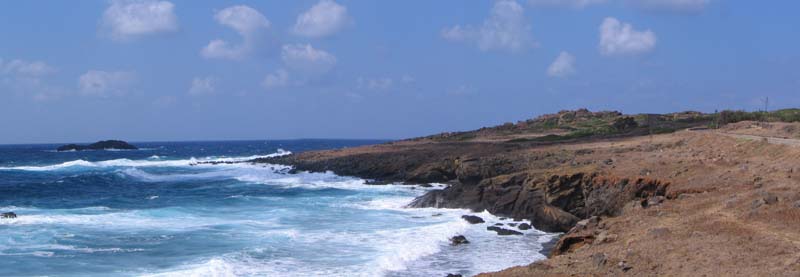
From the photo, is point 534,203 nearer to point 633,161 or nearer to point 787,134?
point 633,161

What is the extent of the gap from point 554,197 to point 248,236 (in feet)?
33.8

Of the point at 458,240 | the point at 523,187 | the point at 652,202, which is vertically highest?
the point at 652,202

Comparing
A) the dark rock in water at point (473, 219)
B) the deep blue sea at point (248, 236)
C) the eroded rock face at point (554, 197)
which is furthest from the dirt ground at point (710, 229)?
the dark rock in water at point (473, 219)

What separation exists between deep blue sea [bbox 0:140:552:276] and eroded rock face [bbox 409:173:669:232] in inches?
32.7

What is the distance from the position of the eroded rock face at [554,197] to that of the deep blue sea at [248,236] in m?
0.83

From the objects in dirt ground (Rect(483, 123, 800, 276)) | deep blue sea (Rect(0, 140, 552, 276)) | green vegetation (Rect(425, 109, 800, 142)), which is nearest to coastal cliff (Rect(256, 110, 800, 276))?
dirt ground (Rect(483, 123, 800, 276))

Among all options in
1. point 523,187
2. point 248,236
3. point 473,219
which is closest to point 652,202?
point 473,219

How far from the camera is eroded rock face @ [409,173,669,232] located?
22.6 metres

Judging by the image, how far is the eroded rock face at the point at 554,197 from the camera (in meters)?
22.6

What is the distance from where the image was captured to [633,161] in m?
28.9

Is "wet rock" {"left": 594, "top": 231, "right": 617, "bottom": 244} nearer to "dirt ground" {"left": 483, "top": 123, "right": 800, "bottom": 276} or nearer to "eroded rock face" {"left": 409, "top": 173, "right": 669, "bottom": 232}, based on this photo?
"dirt ground" {"left": 483, "top": 123, "right": 800, "bottom": 276}

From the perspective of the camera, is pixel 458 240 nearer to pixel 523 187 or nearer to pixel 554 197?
pixel 554 197

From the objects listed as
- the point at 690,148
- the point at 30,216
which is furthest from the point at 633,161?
the point at 30,216

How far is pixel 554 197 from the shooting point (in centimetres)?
2522
